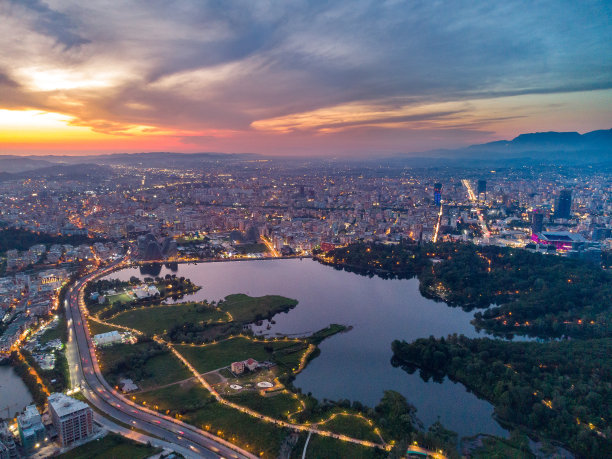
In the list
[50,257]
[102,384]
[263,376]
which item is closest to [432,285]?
[263,376]

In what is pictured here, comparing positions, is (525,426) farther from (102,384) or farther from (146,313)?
(146,313)

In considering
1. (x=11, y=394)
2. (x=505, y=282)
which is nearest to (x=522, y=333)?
(x=505, y=282)

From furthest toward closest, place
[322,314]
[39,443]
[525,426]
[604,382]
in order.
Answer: [322,314] → [604,382] → [525,426] → [39,443]

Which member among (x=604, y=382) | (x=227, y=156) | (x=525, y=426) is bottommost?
(x=525, y=426)

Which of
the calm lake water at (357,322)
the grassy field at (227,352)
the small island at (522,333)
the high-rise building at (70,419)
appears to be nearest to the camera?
the high-rise building at (70,419)

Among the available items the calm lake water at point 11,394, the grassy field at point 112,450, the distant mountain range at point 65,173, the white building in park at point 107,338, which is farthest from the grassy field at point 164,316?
the distant mountain range at point 65,173

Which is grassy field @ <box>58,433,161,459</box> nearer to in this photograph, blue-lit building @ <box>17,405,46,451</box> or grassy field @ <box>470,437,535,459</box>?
blue-lit building @ <box>17,405,46,451</box>

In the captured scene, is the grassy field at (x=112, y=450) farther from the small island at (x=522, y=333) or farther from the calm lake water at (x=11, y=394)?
the small island at (x=522, y=333)
